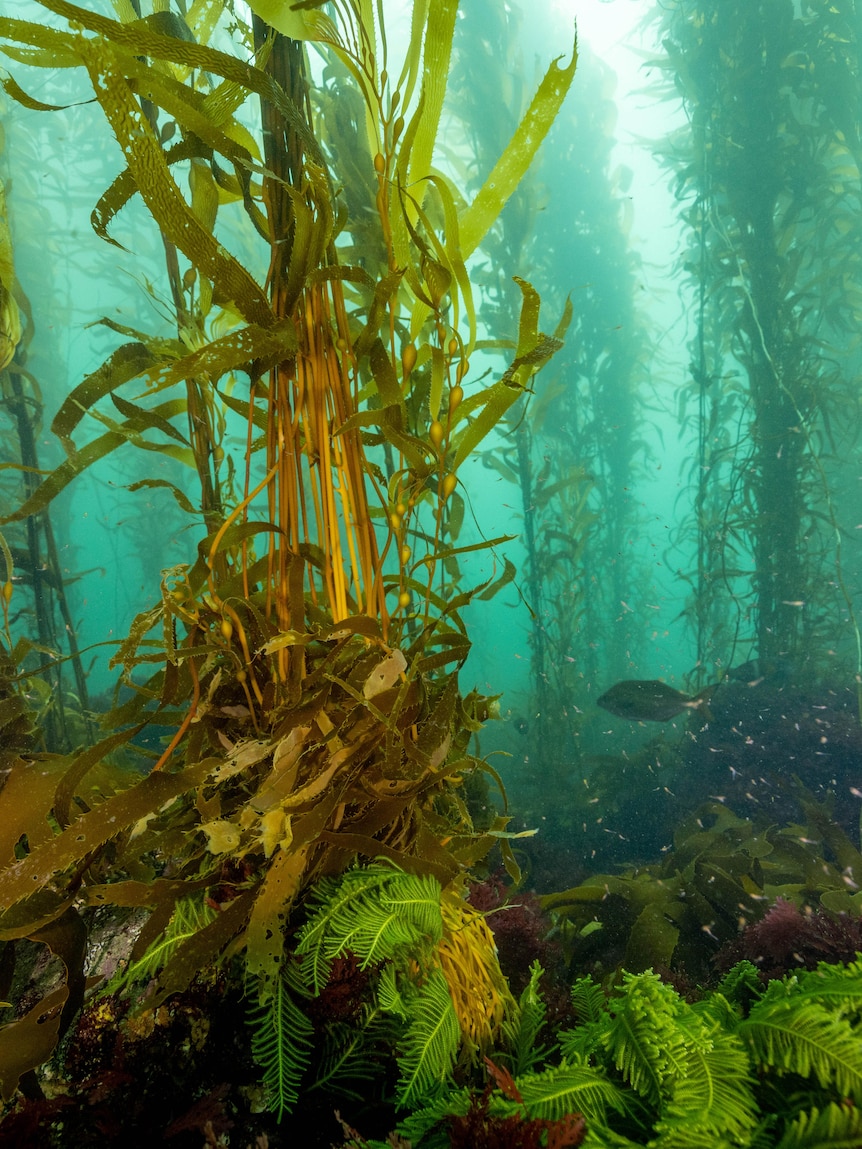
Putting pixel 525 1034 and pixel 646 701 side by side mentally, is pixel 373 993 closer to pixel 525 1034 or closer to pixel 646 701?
pixel 525 1034

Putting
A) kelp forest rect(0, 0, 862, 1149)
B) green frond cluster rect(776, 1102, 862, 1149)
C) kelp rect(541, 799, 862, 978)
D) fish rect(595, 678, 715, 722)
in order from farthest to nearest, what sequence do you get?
1. fish rect(595, 678, 715, 722)
2. kelp rect(541, 799, 862, 978)
3. kelp forest rect(0, 0, 862, 1149)
4. green frond cluster rect(776, 1102, 862, 1149)

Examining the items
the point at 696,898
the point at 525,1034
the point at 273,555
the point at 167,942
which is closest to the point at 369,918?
the point at 167,942

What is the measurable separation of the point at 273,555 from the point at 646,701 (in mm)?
4166

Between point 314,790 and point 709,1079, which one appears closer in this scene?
point 709,1079

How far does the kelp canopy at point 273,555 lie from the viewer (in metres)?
1.11

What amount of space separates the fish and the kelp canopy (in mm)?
3566

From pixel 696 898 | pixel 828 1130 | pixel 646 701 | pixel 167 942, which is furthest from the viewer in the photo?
pixel 646 701

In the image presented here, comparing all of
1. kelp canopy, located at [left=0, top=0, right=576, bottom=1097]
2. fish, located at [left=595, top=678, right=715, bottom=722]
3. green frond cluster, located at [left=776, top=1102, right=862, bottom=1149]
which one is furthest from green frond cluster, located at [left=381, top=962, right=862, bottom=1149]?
fish, located at [left=595, top=678, right=715, bottom=722]

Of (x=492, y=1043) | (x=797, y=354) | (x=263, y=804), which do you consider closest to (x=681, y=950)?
(x=492, y=1043)

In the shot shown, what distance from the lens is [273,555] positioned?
145 centimetres

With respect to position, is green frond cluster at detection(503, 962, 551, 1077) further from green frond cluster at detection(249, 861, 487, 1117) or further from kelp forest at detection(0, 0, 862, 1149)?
green frond cluster at detection(249, 861, 487, 1117)

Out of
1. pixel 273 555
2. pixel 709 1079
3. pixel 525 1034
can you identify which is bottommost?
pixel 525 1034

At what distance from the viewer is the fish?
4.66 meters

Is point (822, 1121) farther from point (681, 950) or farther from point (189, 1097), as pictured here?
point (681, 950)
